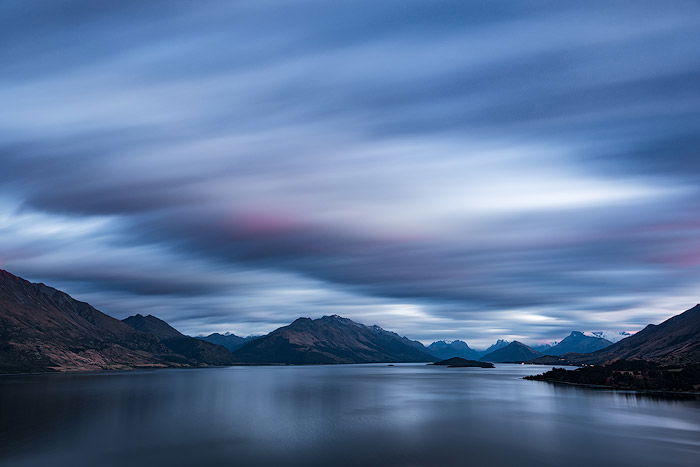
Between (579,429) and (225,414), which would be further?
(225,414)

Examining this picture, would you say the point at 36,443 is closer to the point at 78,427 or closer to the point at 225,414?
the point at 78,427

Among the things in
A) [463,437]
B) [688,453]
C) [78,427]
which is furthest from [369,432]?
[78,427]

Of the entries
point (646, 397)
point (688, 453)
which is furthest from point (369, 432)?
point (646, 397)

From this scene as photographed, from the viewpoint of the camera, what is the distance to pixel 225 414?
133000 mm

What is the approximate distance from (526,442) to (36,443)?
287 ft

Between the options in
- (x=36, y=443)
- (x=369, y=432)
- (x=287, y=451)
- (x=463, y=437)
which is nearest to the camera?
(x=287, y=451)

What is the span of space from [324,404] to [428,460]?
3494 inches

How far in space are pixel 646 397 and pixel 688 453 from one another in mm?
108753

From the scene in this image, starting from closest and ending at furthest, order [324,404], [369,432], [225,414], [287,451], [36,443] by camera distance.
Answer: [287,451], [36,443], [369,432], [225,414], [324,404]

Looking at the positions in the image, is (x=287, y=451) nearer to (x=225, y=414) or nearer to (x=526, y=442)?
(x=526, y=442)

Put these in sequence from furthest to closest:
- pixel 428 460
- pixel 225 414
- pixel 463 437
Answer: pixel 225 414
pixel 463 437
pixel 428 460

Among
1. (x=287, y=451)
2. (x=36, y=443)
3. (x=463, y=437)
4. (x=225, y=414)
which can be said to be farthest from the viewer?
(x=225, y=414)

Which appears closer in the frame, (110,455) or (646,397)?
(110,455)

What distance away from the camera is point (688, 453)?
7919cm
